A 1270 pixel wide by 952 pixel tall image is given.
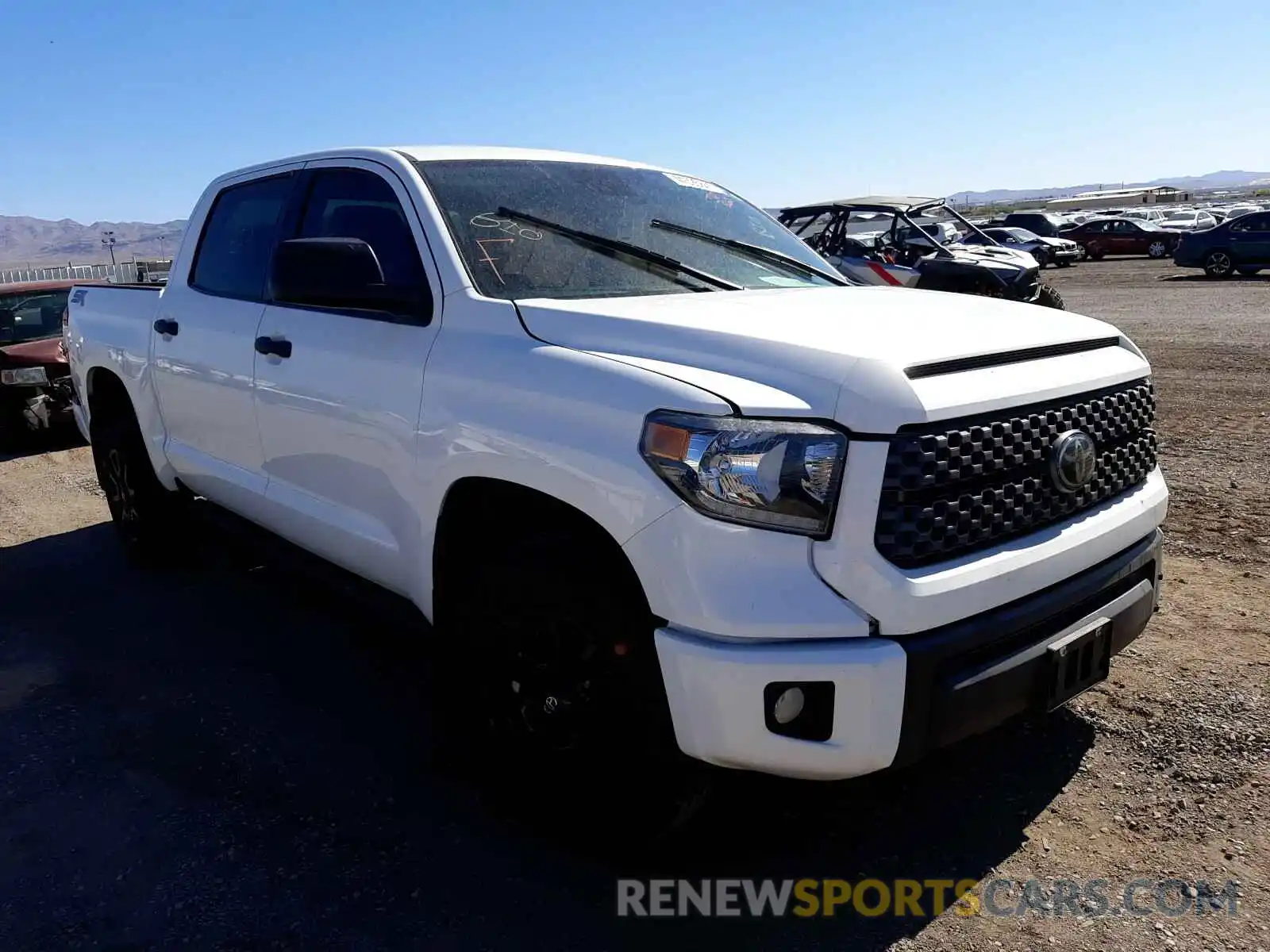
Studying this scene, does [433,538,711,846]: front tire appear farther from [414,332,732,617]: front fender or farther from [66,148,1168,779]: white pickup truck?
[414,332,732,617]: front fender

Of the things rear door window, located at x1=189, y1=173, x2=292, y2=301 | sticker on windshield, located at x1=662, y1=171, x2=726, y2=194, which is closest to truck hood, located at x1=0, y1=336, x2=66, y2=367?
rear door window, located at x1=189, y1=173, x2=292, y2=301

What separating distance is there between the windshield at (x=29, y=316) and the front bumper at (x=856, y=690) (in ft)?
34.4

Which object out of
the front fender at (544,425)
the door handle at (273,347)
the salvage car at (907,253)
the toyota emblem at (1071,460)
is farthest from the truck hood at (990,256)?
the front fender at (544,425)

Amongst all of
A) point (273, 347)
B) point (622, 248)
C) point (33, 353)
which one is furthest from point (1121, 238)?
point (273, 347)

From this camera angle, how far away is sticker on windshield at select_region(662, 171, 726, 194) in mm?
4211

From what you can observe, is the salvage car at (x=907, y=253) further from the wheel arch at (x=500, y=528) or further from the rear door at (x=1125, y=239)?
the rear door at (x=1125, y=239)

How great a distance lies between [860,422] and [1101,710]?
6.33 ft

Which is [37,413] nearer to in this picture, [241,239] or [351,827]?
[241,239]

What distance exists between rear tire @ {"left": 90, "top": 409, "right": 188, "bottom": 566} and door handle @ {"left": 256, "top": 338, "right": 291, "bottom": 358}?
184cm

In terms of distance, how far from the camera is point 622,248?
3.49 meters

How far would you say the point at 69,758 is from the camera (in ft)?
11.9

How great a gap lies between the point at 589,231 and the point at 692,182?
95cm

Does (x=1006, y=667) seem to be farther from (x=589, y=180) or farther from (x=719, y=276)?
(x=589, y=180)

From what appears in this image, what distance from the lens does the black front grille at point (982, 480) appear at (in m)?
2.33
